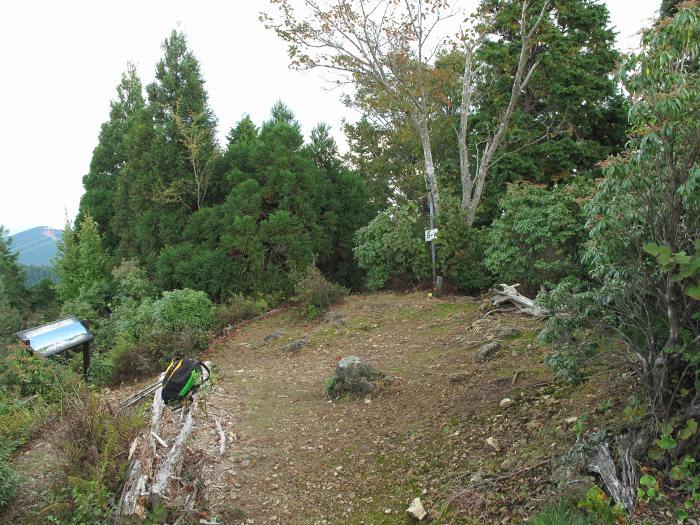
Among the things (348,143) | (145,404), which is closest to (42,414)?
(145,404)

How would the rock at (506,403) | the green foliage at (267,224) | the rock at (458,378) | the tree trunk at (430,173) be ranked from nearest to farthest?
the rock at (506,403) → the rock at (458,378) → the tree trunk at (430,173) → the green foliage at (267,224)

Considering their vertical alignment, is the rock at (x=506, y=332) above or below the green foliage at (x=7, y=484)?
below

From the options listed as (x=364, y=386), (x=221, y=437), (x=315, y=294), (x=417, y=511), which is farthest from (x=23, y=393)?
(x=417, y=511)

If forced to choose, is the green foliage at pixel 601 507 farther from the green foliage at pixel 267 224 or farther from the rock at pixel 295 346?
the green foliage at pixel 267 224

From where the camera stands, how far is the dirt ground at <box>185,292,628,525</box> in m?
3.81

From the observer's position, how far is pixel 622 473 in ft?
10.4

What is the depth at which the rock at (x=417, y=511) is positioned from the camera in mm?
3619

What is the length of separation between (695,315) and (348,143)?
17.7 m

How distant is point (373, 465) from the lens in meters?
4.50

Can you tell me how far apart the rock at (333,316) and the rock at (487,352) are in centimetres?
389

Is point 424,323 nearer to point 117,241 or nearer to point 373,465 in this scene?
point 373,465

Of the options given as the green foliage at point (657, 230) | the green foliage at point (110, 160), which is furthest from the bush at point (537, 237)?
the green foliage at point (110, 160)

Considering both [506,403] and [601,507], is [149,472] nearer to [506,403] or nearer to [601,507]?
[601,507]

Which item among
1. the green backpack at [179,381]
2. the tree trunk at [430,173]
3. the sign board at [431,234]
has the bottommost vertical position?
the green backpack at [179,381]
